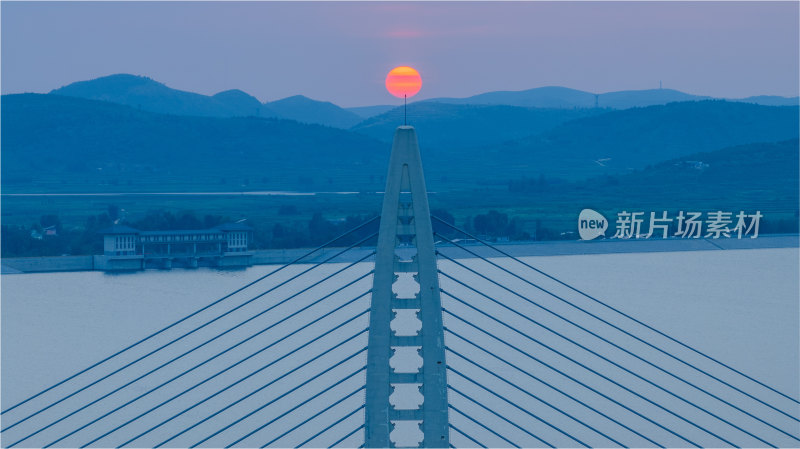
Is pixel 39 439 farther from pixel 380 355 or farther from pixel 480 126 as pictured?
pixel 480 126

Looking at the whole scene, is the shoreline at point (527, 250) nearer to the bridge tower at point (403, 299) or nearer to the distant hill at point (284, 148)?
the bridge tower at point (403, 299)

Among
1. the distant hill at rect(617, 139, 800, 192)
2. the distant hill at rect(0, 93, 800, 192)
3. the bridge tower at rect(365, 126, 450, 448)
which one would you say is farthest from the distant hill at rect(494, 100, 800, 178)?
the bridge tower at rect(365, 126, 450, 448)

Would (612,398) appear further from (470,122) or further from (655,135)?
(470,122)

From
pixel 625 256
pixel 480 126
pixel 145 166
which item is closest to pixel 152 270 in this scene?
pixel 625 256

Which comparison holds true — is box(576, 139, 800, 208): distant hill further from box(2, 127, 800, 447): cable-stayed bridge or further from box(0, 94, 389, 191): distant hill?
box(2, 127, 800, 447): cable-stayed bridge

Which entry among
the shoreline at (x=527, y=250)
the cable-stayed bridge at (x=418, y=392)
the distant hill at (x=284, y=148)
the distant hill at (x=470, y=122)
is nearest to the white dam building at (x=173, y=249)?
the shoreline at (x=527, y=250)

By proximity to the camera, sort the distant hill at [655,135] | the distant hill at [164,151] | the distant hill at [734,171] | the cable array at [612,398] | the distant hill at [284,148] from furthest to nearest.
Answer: the distant hill at [655,135]
the distant hill at [284,148]
the distant hill at [164,151]
the distant hill at [734,171]
the cable array at [612,398]
